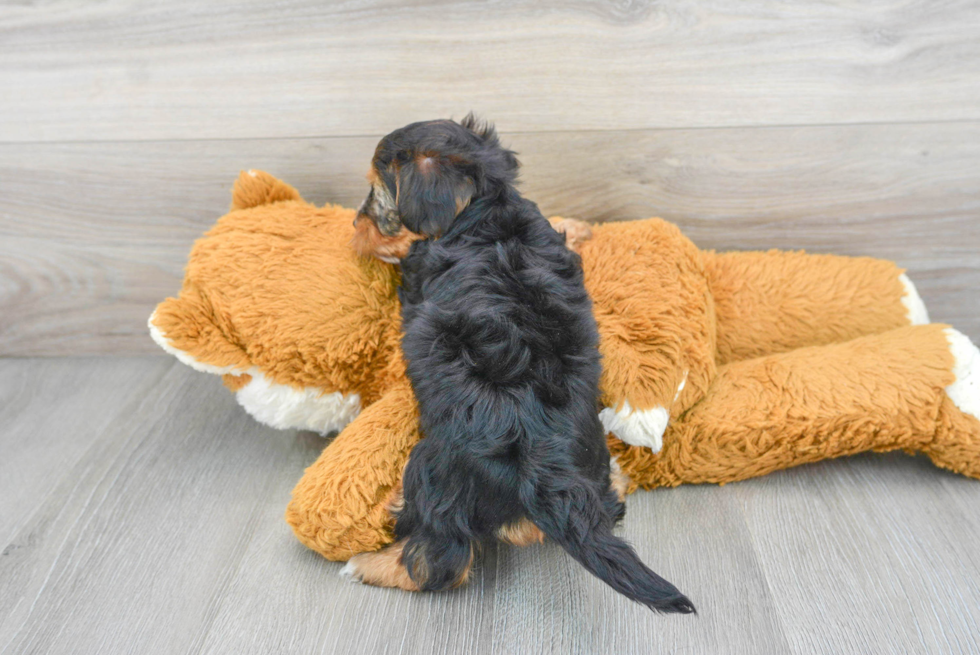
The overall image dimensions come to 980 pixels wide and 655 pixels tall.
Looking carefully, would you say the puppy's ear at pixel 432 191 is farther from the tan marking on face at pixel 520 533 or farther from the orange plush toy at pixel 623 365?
the tan marking on face at pixel 520 533

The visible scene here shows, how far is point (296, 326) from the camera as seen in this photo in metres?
1.38

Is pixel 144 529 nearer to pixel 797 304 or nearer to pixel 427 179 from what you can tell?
pixel 427 179

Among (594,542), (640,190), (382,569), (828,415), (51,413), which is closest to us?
(594,542)

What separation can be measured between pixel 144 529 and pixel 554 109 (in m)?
1.34

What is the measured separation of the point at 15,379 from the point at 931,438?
2.39 meters

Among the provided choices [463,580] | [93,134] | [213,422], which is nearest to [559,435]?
[463,580]

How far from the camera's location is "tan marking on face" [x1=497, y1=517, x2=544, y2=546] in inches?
45.5

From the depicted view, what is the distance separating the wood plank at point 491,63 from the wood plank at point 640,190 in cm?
5

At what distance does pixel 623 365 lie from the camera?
133cm

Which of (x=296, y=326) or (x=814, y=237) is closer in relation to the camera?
(x=296, y=326)

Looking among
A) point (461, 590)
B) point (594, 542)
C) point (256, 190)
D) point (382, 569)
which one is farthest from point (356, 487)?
point (256, 190)

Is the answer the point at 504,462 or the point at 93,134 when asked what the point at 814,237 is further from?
the point at 93,134

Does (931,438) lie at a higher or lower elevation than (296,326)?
lower

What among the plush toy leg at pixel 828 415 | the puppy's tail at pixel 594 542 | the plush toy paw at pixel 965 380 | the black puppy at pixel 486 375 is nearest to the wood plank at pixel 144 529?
the black puppy at pixel 486 375
